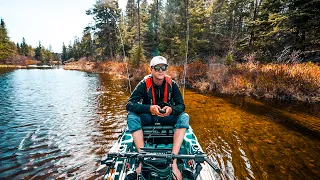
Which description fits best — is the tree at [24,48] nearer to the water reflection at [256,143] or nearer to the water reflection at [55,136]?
the water reflection at [55,136]

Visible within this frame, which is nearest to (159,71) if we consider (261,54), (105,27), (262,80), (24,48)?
(262,80)

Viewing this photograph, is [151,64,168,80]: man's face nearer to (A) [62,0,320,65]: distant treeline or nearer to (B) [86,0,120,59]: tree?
(A) [62,0,320,65]: distant treeline

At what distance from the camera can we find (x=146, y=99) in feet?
12.7

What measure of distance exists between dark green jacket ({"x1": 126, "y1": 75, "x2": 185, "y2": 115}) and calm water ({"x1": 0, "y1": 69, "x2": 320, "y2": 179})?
124cm

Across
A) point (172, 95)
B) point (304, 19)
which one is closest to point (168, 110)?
point (172, 95)

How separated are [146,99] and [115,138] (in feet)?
9.04

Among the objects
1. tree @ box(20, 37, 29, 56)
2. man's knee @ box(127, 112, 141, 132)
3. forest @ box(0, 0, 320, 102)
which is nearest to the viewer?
man's knee @ box(127, 112, 141, 132)

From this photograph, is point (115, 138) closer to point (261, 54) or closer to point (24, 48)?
point (261, 54)

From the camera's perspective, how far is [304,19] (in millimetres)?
13219

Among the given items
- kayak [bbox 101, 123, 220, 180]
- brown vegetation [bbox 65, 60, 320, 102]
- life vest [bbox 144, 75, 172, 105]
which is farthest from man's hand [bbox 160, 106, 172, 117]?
brown vegetation [bbox 65, 60, 320, 102]

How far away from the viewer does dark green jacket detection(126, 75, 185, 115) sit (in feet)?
11.5

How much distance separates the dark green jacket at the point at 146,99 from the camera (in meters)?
3.51

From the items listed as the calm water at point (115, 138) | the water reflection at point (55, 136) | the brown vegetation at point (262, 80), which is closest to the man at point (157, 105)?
the calm water at point (115, 138)

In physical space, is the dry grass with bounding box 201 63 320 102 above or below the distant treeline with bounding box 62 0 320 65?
below
